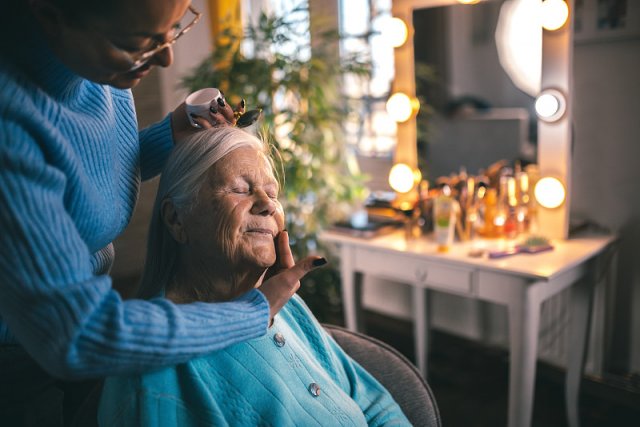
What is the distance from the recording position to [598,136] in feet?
8.05

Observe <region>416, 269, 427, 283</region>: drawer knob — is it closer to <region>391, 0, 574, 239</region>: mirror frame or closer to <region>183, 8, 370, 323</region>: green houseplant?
<region>391, 0, 574, 239</region>: mirror frame

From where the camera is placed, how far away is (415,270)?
233 cm

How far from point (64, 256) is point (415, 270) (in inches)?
68.2

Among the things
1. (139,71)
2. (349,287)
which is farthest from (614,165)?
(139,71)

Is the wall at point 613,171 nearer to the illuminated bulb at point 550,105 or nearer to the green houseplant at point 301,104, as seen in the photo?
the illuminated bulb at point 550,105

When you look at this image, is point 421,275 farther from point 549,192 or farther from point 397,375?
point 397,375

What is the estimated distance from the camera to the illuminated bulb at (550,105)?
85.0 inches

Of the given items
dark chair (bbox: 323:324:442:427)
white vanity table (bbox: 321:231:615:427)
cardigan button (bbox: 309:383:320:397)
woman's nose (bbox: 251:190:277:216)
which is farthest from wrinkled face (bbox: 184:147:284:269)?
white vanity table (bbox: 321:231:615:427)

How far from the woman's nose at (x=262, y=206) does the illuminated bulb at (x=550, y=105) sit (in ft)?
4.82

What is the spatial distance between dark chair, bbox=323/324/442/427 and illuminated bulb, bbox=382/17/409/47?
1.58 m

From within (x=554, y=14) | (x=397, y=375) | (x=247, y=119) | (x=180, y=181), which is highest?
(x=554, y=14)

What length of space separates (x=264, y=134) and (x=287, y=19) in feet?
5.98

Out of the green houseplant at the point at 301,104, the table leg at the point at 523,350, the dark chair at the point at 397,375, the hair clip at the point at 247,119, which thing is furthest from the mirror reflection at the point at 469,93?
the hair clip at the point at 247,119

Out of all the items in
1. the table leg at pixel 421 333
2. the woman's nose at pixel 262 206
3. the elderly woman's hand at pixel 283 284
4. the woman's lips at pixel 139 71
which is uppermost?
the woman's lips at pixel 139 71
